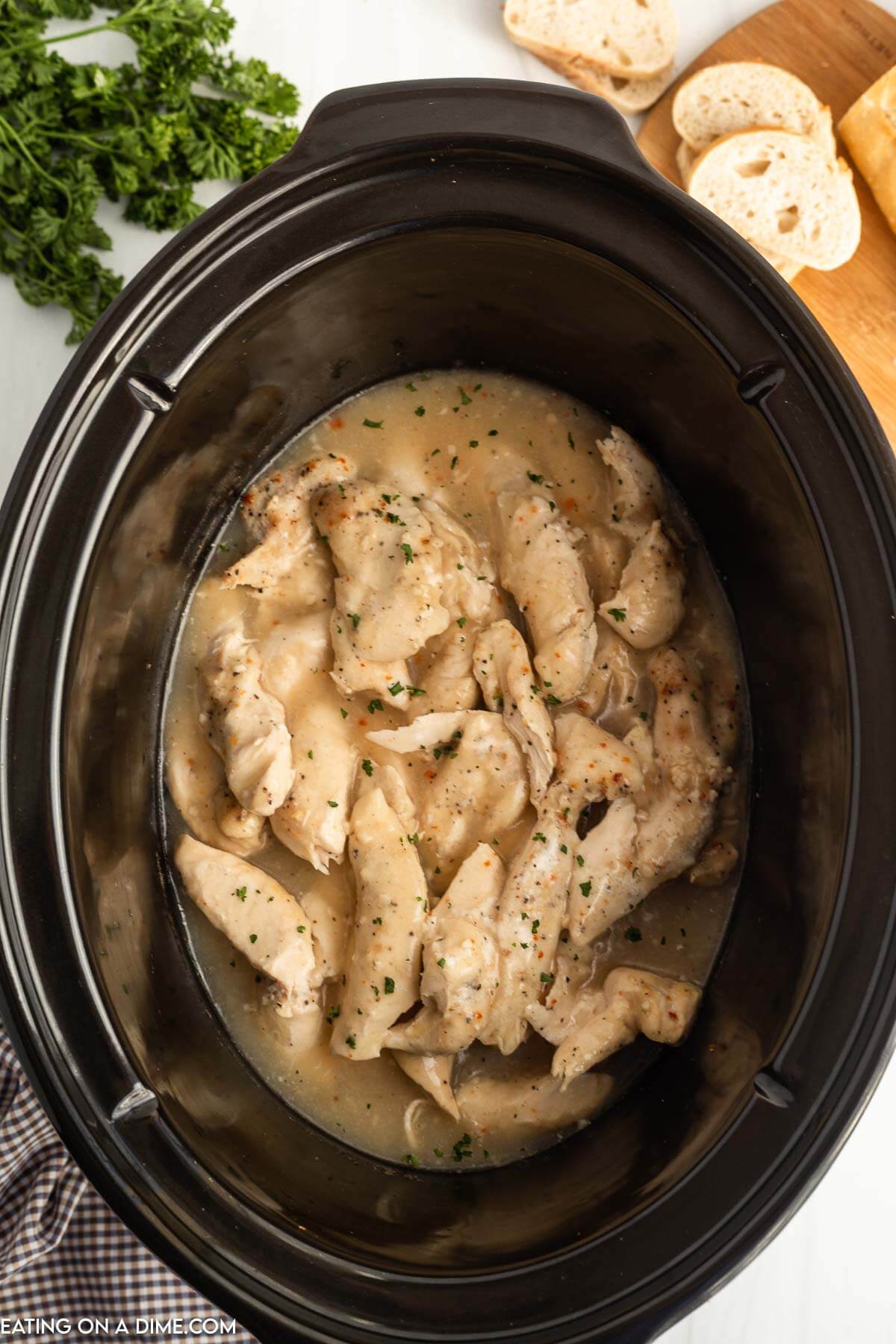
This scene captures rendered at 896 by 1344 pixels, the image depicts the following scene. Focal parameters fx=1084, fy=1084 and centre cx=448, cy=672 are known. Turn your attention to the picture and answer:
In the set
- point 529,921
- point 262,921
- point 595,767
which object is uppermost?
point 595,767

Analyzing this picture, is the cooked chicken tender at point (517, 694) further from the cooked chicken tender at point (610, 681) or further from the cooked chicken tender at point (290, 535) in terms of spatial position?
the cooked chicken tender at point (290, 535)

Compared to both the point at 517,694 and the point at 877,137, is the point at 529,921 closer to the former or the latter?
the point at 517,694

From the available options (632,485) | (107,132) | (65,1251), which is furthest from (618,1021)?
(107,132)

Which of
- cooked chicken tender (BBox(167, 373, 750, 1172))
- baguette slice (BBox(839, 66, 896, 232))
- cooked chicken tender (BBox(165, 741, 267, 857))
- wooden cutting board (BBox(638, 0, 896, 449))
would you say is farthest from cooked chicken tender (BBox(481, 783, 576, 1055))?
baguette slice (BBox(839, 66, 896, 232))

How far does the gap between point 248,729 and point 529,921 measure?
0.61m

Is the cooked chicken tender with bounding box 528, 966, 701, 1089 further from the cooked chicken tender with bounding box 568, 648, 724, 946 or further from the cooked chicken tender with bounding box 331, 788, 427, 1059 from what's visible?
the cooked chicken tender with bounding box 331, 788, 427, 1059

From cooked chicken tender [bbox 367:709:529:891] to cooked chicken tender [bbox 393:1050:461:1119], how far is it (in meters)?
0.30

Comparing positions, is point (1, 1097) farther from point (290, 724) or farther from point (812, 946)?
point (812, 946)

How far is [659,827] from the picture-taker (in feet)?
6.31

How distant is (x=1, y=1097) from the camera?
79.1 inches

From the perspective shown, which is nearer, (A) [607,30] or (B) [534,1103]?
(B) [534,1103]

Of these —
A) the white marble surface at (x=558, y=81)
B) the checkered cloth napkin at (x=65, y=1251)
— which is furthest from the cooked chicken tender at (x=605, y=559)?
the checkered cloth napkin at (x=65, y=1251)

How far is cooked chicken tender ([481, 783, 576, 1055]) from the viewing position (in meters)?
1.90

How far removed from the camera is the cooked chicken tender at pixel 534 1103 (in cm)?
194
